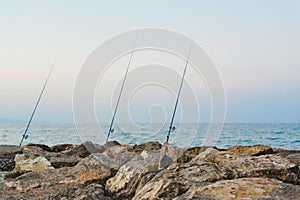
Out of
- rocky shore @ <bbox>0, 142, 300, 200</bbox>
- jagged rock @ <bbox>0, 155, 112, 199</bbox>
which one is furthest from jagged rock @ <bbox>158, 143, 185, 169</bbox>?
jagged rock @ <bbox>0, 155, 112, 199</bbox>

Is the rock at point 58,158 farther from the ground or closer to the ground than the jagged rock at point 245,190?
closer to the ground

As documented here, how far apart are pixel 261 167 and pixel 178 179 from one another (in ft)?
3.30

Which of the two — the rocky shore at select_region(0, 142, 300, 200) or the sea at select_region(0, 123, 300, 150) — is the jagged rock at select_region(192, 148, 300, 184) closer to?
the rocky shore at select_region(0, 142, 300, 200)

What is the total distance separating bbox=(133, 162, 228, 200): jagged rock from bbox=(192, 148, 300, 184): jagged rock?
223 millimetres

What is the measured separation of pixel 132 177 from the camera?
5.05 metres

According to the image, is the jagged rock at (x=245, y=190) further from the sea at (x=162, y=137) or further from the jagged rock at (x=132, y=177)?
the sea at (x=162, y=137)

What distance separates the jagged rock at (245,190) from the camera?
11.8 feet

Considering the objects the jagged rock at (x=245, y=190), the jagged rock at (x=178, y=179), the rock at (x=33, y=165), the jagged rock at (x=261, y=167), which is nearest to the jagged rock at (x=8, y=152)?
the rock at (x=33, y=165)

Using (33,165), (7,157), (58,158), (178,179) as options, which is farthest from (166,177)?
(7,157)

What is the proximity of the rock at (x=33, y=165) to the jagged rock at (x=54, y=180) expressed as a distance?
0.71m

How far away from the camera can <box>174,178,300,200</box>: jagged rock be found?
11.8 feet

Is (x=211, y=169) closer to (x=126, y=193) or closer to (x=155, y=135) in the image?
(x=126, y=193)

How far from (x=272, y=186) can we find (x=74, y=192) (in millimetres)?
2569

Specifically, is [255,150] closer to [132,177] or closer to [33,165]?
[132,177]
